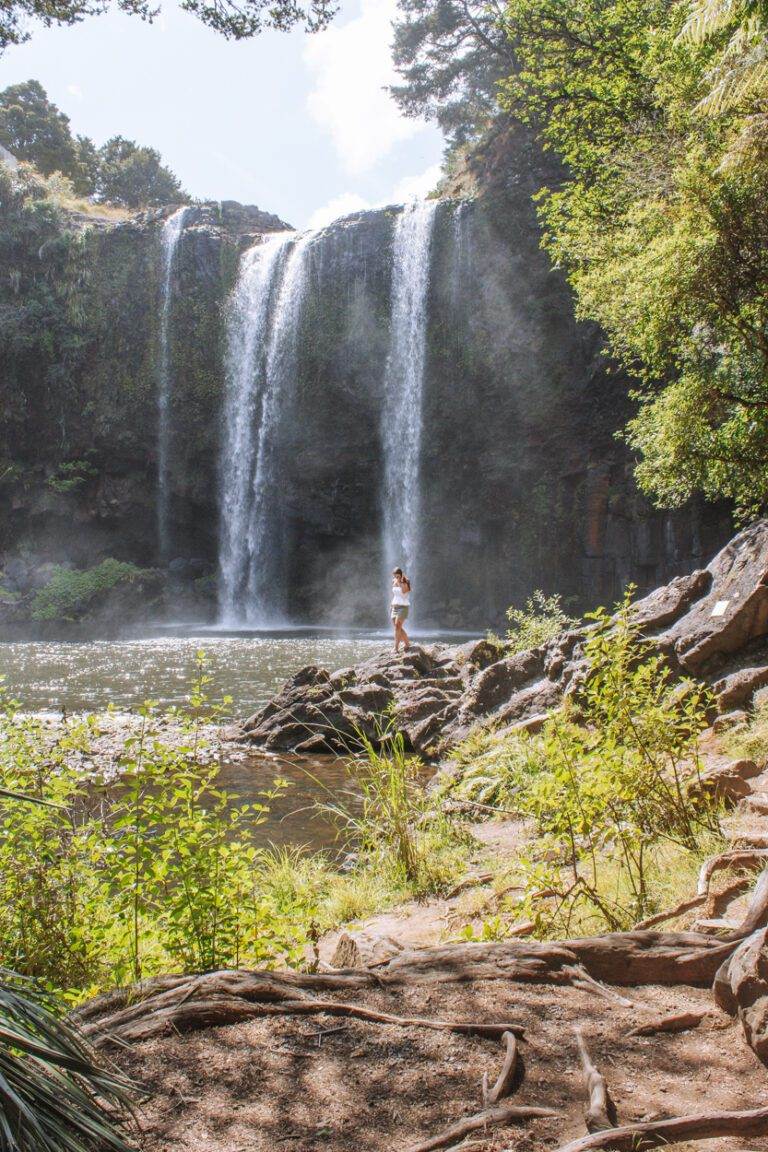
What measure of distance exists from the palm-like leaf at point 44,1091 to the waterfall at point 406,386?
2709 cm

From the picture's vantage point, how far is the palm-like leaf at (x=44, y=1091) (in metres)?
1.29

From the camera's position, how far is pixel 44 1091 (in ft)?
4.48

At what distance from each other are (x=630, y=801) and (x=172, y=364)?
3147 centimetres

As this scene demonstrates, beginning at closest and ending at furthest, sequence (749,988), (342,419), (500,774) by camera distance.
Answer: (749,988), (500,774), (342,419)

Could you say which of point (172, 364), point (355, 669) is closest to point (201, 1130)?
point (355, 669)

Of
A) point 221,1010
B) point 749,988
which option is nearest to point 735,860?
point 749,988

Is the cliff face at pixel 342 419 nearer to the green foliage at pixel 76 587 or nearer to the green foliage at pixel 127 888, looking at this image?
the green foliage at pixel 76 587

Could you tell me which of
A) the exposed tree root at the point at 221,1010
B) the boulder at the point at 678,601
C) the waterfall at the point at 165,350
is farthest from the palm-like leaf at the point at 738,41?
the waterfall at the point at 165,350

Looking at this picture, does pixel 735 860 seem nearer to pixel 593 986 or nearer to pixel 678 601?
pixel 593 986

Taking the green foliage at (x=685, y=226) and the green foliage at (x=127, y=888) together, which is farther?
the green foliage at (x=685, y=226)

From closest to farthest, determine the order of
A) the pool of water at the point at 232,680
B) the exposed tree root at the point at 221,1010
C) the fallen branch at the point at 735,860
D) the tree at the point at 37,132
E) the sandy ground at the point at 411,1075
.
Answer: the sandy ground at the point at 411,1075 → the exposed tree root at the point at 221,1010 → the fallen branch at the point at 735,860 → the pool of water at the point at 232,680 → the tree at the point at 37,132

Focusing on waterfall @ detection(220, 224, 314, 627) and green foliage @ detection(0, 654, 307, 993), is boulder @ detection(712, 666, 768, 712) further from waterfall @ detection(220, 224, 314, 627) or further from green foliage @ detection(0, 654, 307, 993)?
waterfall @ detection(220, 224, 314, 627)

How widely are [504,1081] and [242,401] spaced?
30492mm

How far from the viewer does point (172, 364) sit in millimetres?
32438
